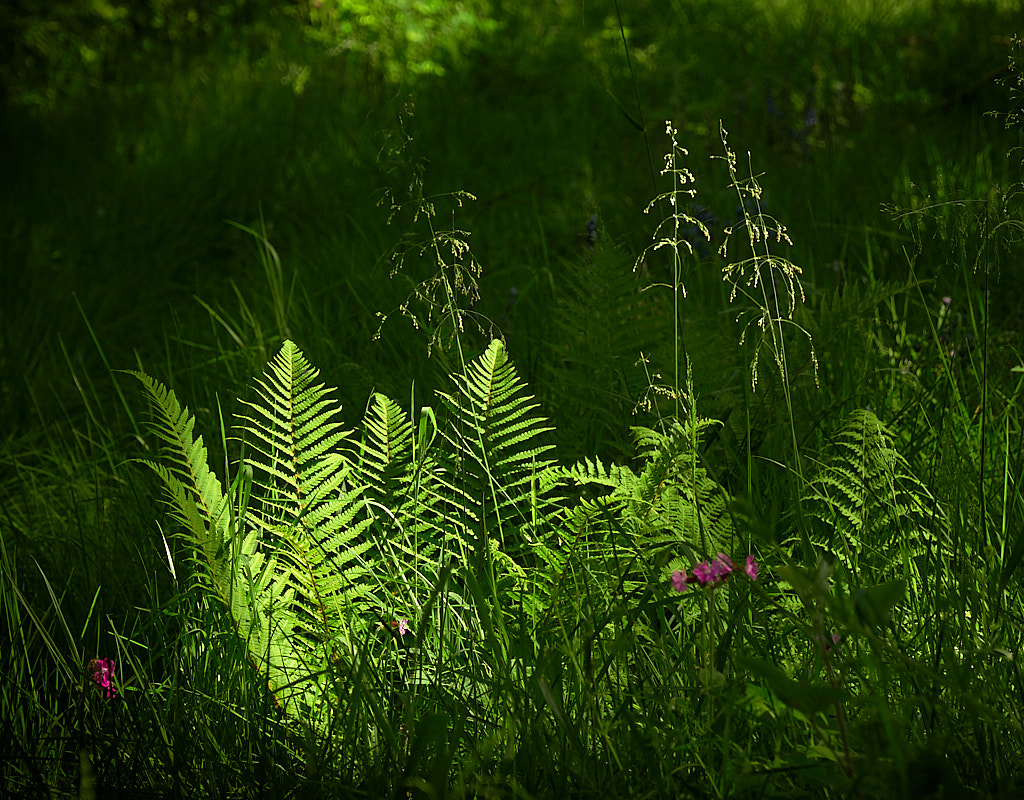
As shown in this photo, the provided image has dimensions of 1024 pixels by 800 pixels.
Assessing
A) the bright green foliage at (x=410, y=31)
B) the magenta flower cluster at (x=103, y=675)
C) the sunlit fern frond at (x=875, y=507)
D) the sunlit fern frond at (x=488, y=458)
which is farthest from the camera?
the bright green foliage at (x=410, y=31)

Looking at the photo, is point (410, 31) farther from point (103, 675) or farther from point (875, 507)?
point (103, 675)

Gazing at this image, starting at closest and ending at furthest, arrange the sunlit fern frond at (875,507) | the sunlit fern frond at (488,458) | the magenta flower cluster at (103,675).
Result: the magenta flower cluster at (103,675), the sunlit fern frond at (875,507), the sunlit fern frond at (488,458)

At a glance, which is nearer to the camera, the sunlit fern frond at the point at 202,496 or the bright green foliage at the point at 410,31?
the sunlit fern frond at the point at 202,496

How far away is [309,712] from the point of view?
4.55ft

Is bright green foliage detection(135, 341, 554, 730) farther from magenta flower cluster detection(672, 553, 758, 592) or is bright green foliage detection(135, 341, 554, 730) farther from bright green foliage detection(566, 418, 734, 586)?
magenta flower cluster detection(672, 553, 758, 592)

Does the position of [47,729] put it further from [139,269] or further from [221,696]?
[139,269]

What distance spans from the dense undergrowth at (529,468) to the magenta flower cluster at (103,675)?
0.6 inches

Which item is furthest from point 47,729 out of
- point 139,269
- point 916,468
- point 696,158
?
point 696,158

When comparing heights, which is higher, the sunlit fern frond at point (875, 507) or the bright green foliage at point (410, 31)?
the bright green foliage at point (410, 31)

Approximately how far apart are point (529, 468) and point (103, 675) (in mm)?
790

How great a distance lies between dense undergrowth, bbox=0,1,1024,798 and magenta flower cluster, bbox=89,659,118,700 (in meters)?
0.02

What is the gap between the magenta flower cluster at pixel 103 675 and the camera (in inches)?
54.9

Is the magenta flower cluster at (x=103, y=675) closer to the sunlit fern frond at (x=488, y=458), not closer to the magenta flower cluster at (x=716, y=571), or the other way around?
the sunlit fern frond at (x=488, y=458)

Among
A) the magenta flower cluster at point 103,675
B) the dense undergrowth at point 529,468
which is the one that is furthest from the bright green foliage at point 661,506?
the magenta flower cluster at point 103,675
